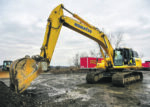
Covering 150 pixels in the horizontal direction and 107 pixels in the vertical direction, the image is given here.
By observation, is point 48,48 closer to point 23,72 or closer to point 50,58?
point 50,58

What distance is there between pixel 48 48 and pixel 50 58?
484 mm

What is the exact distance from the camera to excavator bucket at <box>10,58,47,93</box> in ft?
14.1

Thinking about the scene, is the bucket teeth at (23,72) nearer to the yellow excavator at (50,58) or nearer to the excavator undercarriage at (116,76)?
the yellow excavator at (50,58)

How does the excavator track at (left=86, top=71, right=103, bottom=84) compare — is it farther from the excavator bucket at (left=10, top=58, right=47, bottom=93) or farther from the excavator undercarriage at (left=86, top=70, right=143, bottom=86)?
the excavator bucket at (left=10, top=58, right=47, bottom=93)

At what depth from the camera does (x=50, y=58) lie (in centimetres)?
572

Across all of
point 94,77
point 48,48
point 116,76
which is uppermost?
point 48,48

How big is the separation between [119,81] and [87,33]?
12.0ft

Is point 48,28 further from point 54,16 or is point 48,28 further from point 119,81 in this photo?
point 119,81

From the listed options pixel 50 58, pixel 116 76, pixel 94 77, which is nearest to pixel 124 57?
pixel 116 76

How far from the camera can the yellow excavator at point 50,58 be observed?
450 centimetres

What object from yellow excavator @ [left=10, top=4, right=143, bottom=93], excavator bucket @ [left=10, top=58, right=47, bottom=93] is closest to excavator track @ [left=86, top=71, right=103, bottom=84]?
yellow excavator @ [left=10, top=4, right=143, bottom=93]

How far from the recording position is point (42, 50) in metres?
5.62

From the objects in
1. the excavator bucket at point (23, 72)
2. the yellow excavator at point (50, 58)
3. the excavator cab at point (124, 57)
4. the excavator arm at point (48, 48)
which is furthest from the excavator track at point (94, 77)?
the excavator bucket at point (23, 72)

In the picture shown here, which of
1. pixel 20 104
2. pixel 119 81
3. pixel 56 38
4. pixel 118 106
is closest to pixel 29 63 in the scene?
pixel 20 104
